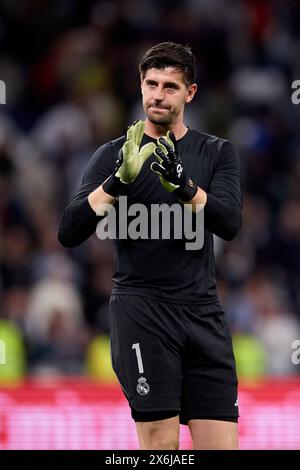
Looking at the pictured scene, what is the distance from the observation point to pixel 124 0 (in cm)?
1197

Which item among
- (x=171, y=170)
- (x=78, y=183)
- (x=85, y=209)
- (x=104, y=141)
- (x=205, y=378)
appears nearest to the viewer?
(x=171, y=170)

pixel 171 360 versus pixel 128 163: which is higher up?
pixel 128 163

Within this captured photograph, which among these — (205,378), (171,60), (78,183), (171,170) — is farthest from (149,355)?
(78,183)

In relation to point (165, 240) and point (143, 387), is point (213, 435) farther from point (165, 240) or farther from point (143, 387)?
point (165, 240)

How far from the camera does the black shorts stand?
5109 millimetres

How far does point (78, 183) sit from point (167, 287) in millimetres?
5491

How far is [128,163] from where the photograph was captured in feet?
16.3

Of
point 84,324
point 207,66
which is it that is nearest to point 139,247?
point 84,324

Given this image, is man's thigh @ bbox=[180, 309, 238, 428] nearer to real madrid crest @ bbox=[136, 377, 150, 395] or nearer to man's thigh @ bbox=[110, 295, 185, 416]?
man's thigh @ bbox=[110, 295, 185, 416]

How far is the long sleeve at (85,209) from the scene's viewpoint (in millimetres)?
5098

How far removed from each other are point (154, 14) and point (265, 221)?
8.20 ft

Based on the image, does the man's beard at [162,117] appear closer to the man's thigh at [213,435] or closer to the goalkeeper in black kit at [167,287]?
the goalkeeper in black kit at [167,287]

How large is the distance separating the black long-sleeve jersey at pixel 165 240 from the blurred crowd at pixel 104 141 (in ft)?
13.2

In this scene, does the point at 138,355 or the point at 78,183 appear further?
the point at 78,183
